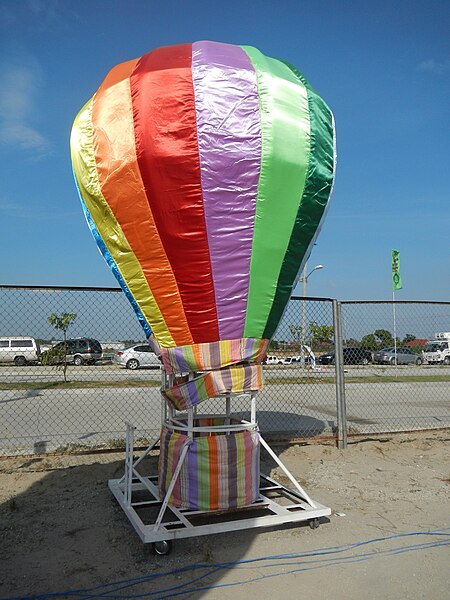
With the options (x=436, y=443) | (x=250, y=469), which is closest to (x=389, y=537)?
(x=250, y=469)

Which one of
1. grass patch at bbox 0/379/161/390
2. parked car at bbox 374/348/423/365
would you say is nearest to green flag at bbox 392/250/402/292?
parked car at bbox 374/348/423/365

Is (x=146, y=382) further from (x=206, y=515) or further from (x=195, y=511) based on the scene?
(x=195, y=511)

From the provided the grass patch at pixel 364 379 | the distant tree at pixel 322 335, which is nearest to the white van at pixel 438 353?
the grass patch at pixel 364 379

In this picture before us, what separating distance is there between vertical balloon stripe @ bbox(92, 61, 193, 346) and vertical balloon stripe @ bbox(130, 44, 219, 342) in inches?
2.4

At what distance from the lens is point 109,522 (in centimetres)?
454

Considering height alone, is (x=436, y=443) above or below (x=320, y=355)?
below

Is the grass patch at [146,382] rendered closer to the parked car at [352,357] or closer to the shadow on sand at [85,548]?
the parked car at [352,357]

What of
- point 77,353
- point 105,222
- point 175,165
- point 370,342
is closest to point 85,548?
point 105,222

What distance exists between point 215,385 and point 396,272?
2311 cm

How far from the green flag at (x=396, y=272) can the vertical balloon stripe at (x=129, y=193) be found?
23.0 m

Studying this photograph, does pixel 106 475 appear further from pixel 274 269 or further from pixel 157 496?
pixel 274 269

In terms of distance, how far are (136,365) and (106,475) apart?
11233 mm

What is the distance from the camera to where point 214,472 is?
4254 mm

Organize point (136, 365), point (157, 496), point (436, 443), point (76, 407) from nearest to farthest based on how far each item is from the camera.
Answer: point (157, 496) < point (436, 443) < point (76, 407) < point (136, 365)
